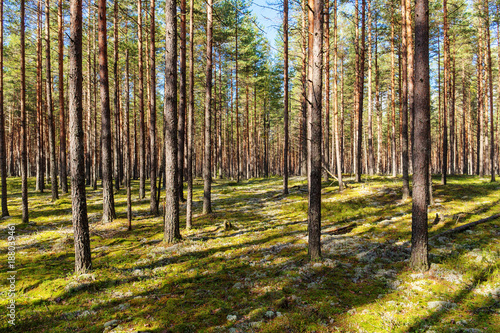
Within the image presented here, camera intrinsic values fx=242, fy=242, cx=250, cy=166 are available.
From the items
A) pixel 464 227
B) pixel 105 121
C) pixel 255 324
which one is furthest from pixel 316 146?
pixel 105 121

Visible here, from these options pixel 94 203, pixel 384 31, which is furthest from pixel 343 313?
pixel 384 31

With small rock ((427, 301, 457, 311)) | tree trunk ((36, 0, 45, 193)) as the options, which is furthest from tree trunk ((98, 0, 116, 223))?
small rock ((427, 301, 457, 311))

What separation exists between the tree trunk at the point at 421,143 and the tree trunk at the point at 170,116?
8000 millimetres

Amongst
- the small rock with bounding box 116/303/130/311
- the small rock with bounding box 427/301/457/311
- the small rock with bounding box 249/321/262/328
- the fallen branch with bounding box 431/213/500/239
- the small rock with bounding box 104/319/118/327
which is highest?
the fallen branch with bounding box 431/213/500/239

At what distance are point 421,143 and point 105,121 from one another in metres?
13.3

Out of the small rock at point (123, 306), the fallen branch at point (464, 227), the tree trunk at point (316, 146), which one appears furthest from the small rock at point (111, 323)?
the fallen branch at point (464, 227)

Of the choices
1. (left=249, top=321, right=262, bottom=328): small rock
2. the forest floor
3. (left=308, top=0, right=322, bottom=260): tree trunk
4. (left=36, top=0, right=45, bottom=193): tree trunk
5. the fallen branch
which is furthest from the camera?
(left=36, top=0, right=45, bottom=193): tree trunk

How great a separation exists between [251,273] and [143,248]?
4719mm

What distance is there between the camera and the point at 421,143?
6.78 m

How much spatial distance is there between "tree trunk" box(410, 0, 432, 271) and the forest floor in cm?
72

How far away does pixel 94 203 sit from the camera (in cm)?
1766

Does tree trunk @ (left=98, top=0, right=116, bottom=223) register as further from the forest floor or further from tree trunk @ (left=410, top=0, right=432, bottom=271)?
tree trunk @ (left=410, top=0, right=432, bottom=271)

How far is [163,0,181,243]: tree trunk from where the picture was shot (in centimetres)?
912

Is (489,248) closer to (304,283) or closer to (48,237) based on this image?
(304,283)
